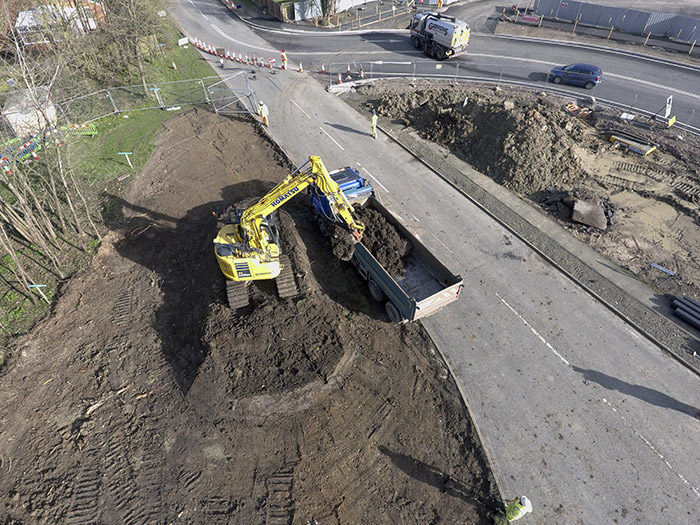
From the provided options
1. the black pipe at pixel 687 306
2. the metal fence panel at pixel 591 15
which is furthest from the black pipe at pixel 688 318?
the metal fence panel at pixel 591 15

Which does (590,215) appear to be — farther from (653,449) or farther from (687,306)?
(653,449)

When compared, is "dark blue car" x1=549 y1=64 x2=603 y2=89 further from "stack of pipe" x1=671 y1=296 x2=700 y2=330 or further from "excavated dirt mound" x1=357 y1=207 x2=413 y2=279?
"excavated dirt mound" x1=357 y1=207 x2=413 y2=279

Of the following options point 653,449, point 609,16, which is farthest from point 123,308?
point 609,16

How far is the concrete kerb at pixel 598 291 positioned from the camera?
12812 mm

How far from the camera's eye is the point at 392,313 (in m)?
13.0

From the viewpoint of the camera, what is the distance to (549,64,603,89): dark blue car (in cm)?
2558

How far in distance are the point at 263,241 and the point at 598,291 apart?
39.2 feet

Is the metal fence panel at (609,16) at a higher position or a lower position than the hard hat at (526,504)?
higher

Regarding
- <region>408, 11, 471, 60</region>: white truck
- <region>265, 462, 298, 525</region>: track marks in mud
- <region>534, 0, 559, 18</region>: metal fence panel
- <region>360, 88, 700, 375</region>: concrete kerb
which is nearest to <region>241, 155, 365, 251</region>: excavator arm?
<region>265, 462, 298, 525</region>: track marks in mud

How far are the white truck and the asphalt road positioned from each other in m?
14.7

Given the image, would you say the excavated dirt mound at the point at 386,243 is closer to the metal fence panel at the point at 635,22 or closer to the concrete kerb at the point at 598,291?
the concrete kerb at the point at 598,291

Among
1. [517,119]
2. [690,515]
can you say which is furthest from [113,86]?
[690,515]

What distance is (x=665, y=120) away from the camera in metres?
22.6

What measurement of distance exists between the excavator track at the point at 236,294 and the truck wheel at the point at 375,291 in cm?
416
